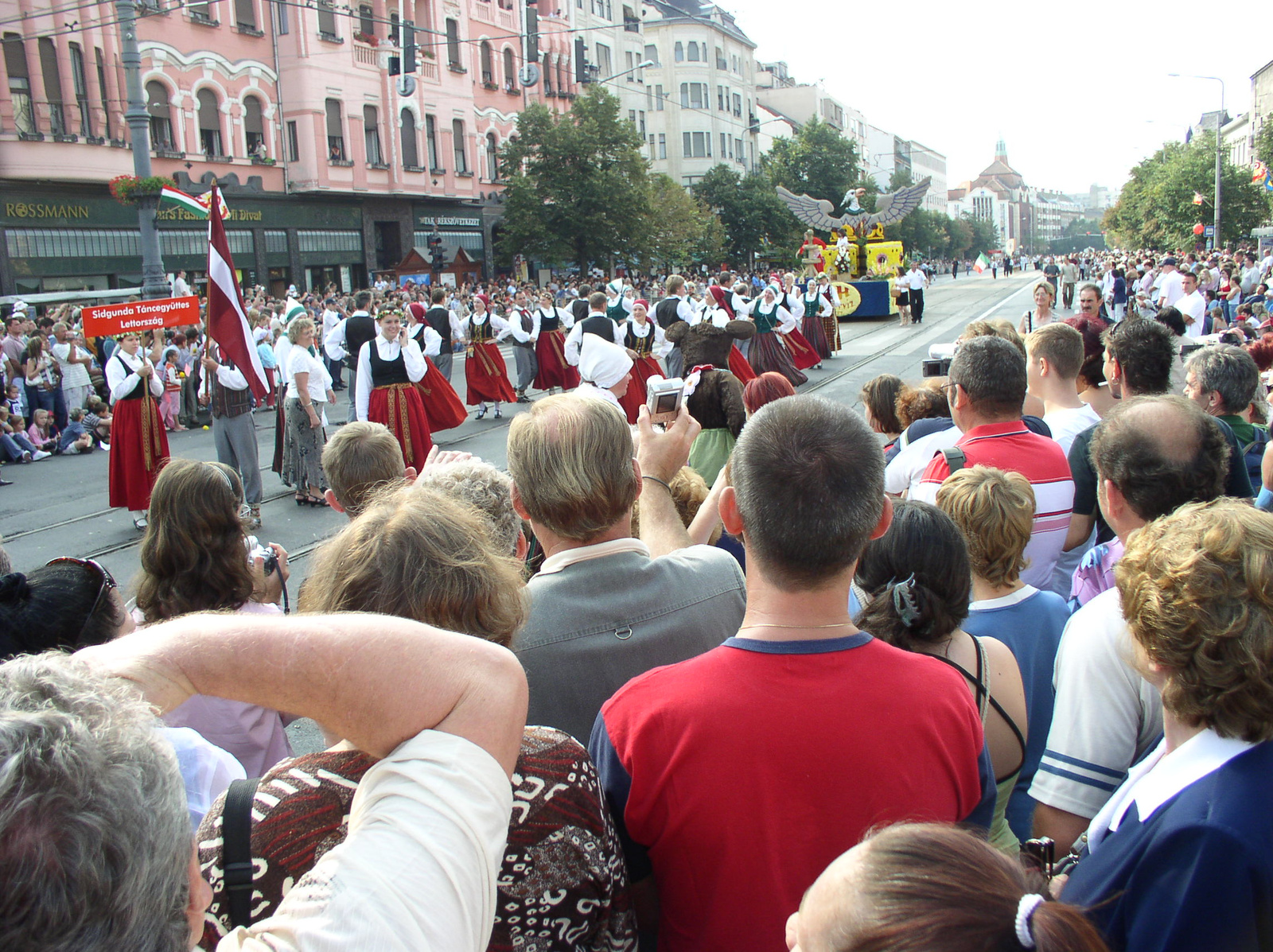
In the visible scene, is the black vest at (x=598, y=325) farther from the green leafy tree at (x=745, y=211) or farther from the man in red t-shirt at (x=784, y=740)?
the green leafy tree at (x=745, y=211)

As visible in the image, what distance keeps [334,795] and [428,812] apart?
0.39 metres

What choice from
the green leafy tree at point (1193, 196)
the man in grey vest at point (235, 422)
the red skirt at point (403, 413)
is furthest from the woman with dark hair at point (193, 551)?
the green leafy tree at point (1193, 196)

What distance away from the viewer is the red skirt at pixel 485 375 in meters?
13.8

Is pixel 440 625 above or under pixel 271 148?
under

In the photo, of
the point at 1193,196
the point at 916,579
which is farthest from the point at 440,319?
the point at 1193,196

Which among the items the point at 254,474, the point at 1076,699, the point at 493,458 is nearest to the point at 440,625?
the point at 1076,699

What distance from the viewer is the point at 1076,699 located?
196cm

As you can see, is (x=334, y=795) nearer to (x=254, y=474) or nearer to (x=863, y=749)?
(x=863, y=749)

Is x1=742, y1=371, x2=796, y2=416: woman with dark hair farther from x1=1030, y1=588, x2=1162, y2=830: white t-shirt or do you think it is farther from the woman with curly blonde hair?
the woman with curly blonde hair

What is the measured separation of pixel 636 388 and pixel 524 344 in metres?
4.34

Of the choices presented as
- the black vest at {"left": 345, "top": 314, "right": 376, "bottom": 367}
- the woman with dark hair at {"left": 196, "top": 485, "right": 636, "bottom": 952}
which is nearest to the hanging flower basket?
the black vest at {"left": 345, "top": 314, "right": 376, "bottom": 367}

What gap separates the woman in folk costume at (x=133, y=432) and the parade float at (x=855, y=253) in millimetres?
20590

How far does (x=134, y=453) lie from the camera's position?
807 cm

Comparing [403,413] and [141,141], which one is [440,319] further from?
[403,413]
